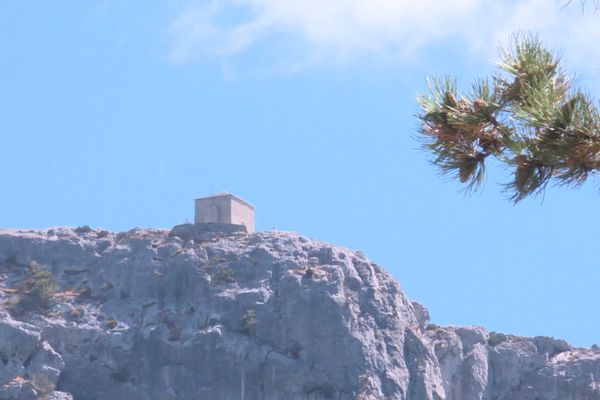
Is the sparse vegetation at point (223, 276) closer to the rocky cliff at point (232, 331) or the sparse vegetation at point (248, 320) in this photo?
the rocky cliff at point (232, 331)

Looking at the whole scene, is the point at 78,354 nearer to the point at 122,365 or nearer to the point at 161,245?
the point at 122,365

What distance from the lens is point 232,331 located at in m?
83.2

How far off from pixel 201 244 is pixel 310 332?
11181 mm

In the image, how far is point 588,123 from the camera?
444 inches

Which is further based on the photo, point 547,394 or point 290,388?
point 547,394

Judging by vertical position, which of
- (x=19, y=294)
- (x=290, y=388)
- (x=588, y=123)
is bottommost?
(x=588, y=123)

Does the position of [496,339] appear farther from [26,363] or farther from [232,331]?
[26,363]

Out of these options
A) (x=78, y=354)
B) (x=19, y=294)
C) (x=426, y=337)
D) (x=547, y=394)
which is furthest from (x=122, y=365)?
(x=547, y=394)

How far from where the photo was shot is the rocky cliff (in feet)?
263

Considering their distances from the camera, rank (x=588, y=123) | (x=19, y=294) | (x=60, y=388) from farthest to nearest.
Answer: (x=19, y=294) → (x=60, y=388) → (x=588, y=123)

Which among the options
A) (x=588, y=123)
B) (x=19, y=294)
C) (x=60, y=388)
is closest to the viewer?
(x=588, y=123)

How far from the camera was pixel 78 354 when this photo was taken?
82.5 m

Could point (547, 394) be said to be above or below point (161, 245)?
below

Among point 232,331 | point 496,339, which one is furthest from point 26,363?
point 496,339
